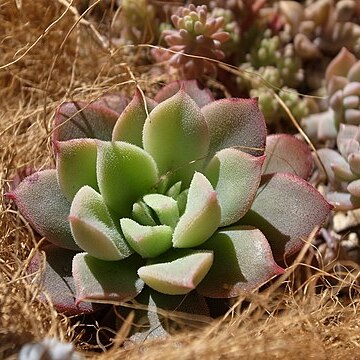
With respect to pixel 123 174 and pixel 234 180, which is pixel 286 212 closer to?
pixel 234 180

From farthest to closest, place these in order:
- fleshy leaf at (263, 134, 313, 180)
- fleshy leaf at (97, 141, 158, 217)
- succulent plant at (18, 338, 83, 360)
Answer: fleshy leaf at (263, 134, 313, 180), fleshy leaf at (97, 141, 158, 217), succulent plant at (18, 338, 83, 360)

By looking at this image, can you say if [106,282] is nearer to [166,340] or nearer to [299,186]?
[166,340]

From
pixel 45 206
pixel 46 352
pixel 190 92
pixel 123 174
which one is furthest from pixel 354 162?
pixel 46 352

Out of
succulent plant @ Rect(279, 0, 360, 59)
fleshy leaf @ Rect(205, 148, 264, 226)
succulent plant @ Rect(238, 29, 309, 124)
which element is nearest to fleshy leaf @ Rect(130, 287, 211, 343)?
fleshy leaf @ Rect(205, 148, 264, 226)

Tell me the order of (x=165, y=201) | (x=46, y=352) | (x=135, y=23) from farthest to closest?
(x=135, y=23) < (x=165, y=201) < (x=46, y=352)

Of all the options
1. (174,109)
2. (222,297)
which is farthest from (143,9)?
(222,297)

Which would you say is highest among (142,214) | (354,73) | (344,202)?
(142,214)

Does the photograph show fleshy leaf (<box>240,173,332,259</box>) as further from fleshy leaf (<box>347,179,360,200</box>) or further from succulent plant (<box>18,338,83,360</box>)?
succulent plant (<box>18,338,83,360</box>)

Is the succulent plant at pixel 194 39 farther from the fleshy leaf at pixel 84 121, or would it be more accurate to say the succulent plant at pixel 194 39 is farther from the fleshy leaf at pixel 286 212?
the fleshy leaf at pixel 286 212
